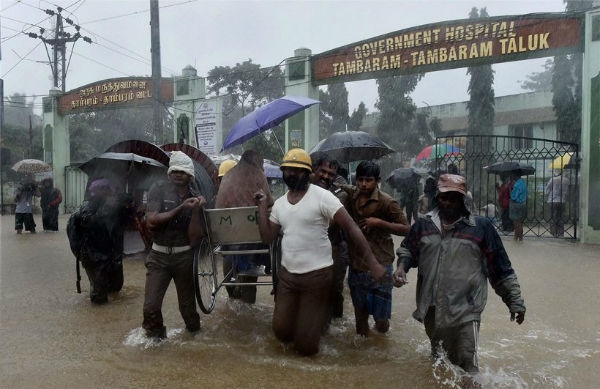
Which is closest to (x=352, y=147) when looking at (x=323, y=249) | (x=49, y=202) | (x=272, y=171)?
(x=323, y=249)

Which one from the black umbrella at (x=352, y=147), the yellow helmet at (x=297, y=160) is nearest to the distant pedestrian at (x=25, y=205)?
the black umbrella at (x=352, y=147)

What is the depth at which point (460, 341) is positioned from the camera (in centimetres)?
347

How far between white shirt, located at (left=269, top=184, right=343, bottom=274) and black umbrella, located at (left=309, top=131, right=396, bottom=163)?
228 centimetres

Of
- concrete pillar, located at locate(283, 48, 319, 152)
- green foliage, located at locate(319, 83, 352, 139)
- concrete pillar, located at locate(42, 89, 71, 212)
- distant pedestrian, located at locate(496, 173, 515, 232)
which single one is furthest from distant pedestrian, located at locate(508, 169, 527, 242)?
green foliage, located at locate(319, 83, 352, 139)

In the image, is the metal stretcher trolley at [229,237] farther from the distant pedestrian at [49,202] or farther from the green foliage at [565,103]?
the green foliage at [565,103]

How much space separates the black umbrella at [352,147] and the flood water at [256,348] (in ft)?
6.00

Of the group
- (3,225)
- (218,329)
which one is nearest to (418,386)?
(218,329)

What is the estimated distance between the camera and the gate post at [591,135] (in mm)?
11016

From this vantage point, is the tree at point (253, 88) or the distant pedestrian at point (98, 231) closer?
the distant pedestrian at point (98, 231)

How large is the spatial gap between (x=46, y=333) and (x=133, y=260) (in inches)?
180

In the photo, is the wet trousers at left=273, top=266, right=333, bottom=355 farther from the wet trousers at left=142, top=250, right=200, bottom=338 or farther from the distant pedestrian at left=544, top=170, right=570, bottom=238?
the distant pedestrian at left=544, top=170, right=570, bottom=238

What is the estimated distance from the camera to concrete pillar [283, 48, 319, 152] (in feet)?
48.3

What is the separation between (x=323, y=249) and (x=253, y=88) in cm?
1478

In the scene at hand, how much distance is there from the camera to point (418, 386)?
3.73 m
